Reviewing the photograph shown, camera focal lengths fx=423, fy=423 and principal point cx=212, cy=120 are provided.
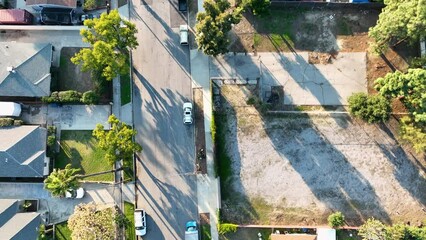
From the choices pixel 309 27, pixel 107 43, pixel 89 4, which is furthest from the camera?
pixel 89 4

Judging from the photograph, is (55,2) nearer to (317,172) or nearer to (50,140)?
(50,140)

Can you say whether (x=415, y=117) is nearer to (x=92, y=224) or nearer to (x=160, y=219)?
(x=160, y=219)

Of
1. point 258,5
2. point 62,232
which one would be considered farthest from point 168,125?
point 62,232

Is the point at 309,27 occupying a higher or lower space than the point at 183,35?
higher

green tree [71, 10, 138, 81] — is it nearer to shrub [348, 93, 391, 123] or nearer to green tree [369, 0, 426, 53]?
shrub [348, 93, 391, 123]

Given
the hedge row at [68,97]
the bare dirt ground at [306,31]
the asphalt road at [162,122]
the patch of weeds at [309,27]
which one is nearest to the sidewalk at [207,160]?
the asphalt road at [162,122]

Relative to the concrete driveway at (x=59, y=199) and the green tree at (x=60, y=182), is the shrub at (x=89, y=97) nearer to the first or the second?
the green tree at (x=60, y=182)
